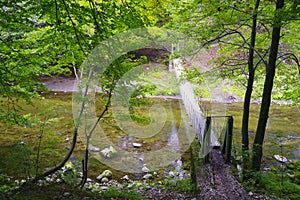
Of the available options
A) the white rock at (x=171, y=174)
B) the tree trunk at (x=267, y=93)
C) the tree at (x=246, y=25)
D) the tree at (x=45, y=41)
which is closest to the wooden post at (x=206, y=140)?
the tree at (x=246, y=25)

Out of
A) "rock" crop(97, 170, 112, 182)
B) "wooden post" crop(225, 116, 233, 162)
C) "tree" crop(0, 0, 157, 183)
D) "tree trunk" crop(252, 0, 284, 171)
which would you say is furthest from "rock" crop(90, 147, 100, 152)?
"tree trunk" crop(252, 0, 284, 171)

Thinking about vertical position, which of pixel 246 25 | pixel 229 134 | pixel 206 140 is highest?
pixel 246 25

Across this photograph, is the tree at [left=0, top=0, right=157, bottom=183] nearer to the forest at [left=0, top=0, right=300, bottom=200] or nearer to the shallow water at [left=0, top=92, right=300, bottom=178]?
the forest at [left=0, top=0, right=300, bottom=200]

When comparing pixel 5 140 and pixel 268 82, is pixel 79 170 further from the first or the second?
pixel 268 82

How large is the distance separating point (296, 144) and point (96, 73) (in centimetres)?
470

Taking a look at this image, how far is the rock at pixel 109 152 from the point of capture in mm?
4863

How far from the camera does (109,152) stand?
4914mm

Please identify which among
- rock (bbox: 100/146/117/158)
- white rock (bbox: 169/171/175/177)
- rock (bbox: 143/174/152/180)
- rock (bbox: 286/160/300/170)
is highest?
rock (bbox: 100/146/117/158)

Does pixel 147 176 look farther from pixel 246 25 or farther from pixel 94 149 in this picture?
pixel 246 25

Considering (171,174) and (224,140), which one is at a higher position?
(224,140)

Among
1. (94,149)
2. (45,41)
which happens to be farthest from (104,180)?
(45,41)

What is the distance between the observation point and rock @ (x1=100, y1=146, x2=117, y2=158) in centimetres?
486

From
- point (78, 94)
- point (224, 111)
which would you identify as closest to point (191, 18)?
point (78, 94)

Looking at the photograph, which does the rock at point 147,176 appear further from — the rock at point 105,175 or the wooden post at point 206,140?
the wooden post at point 206,140
